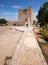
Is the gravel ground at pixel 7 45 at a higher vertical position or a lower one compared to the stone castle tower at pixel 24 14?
lower

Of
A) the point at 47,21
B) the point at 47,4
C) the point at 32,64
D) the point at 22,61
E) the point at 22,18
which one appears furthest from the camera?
the point at 22,18

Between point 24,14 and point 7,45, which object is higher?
point 24,14

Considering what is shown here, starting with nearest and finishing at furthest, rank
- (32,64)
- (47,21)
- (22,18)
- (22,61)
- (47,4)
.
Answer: (32,64)
(22,61)
(47,21)
(47,4)
(22,18)

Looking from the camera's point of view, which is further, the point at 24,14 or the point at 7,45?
the point at 24,14

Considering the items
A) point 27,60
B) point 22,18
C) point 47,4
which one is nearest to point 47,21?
point 47,4

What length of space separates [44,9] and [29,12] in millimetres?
28267

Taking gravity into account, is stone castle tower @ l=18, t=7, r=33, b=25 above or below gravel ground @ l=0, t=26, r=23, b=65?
above

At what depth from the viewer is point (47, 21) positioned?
29.5 metres

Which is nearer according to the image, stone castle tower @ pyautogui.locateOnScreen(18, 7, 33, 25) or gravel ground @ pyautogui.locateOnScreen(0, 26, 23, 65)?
gravel ground @ pyautogui.locateOnScreen(0, 26, 23, 65)

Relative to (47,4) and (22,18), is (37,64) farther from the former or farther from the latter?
(22,18)

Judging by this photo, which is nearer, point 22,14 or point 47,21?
point 47,21

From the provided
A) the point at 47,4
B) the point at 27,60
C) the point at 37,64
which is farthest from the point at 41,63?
the point at 47,4

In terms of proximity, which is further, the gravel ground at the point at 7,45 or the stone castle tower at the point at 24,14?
the stone castle tower at the point at 24,14

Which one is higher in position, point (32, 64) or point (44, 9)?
point (44, 9)
